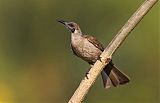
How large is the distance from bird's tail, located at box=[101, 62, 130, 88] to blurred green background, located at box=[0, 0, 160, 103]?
12.6 feet

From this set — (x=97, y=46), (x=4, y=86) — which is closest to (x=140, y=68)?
(x=4, y=86)

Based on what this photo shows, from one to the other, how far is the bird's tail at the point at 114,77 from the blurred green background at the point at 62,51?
3.85 m

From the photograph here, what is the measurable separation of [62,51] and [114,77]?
25.5 ft

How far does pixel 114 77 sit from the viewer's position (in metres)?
4.86

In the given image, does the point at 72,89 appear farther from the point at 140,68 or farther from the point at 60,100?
the point at 140,68

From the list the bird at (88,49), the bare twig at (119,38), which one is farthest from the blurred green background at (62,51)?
the bare twig at (119,38)

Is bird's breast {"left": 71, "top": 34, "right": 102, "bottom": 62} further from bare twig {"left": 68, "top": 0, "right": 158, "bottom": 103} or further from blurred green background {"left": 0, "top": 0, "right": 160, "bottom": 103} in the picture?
blurred green background {"left": 0, "top": 0, "right": 160, "bottom": 103}

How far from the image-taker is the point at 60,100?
10109 millimetres

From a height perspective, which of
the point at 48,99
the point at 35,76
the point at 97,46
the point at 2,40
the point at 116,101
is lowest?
the point at 97,46

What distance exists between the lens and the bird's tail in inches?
189

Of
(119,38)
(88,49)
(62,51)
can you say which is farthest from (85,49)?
(62,51)

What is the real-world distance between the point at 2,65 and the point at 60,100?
1926 mm

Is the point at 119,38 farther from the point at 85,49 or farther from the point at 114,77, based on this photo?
the point at 85,49

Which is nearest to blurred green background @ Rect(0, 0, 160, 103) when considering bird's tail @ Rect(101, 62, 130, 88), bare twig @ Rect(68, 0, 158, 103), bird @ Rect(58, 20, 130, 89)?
bird @ Rect(58, 20, 130, 89)
